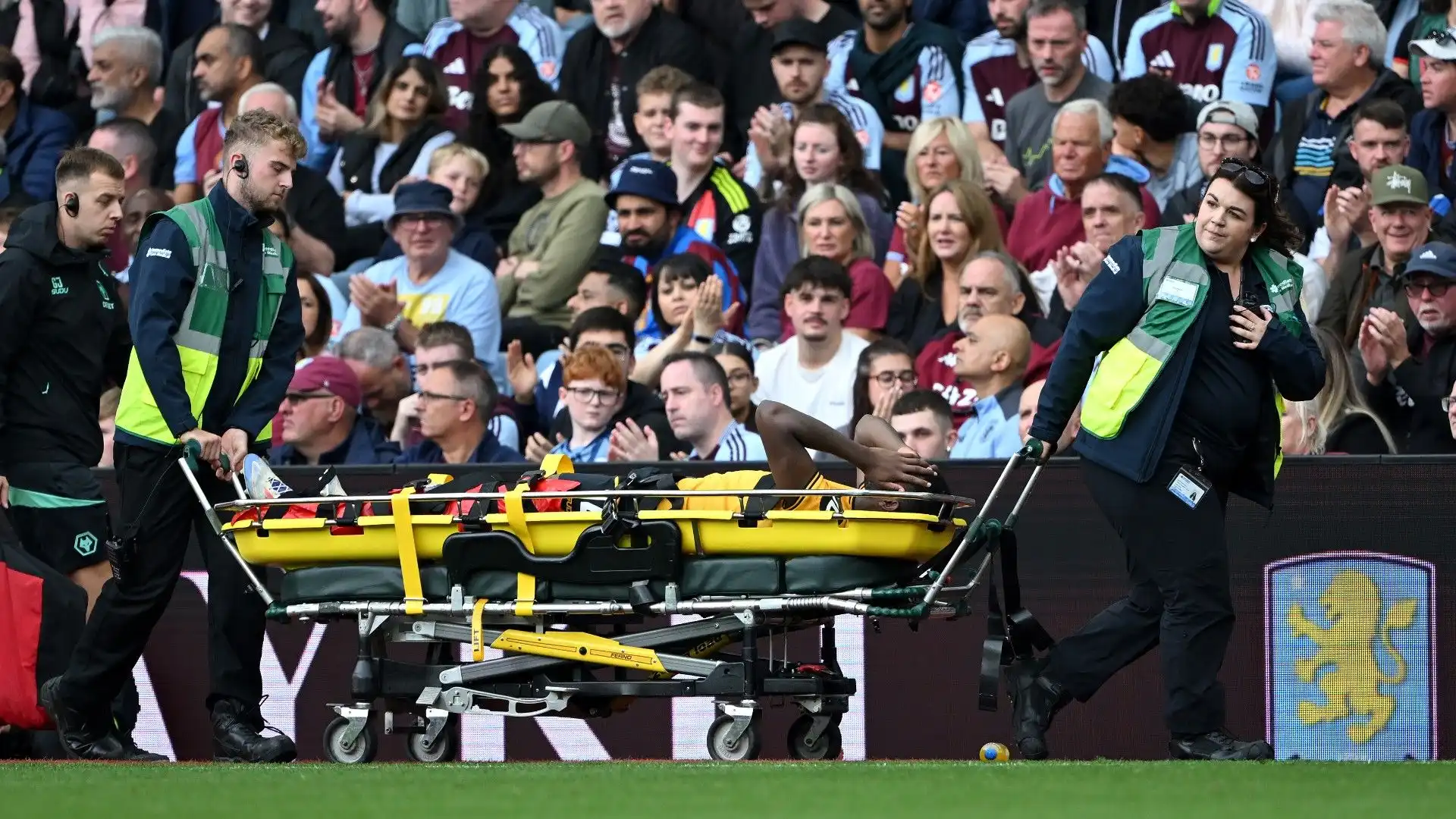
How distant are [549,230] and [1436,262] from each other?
5.56m

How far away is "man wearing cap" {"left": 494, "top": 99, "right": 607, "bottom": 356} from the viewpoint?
533 inches

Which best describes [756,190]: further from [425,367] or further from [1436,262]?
[1436,262]

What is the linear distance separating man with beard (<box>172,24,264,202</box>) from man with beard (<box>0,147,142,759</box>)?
6259 millimetres

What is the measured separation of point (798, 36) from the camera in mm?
13727

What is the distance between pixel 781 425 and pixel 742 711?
3.39 ft

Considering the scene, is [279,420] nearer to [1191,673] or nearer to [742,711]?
[742,711]

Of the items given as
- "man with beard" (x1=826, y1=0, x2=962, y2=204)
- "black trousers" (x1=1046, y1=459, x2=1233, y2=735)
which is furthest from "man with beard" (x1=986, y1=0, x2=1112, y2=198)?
"black trousers" (x1=1046, y1=459, x2=1233, y2=735)

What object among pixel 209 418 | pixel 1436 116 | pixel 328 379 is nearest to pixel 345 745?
pixel 209 418

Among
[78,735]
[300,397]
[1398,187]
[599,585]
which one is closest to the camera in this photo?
[599,585]

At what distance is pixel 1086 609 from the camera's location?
9.49 meters

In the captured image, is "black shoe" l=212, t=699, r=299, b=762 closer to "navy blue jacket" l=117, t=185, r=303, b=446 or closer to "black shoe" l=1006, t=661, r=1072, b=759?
"navy blue jacket" l=117, t=185, r=303, b=446

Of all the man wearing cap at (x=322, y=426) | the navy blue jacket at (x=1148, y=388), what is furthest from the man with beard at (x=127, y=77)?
the navy blue jacket at (x=1148, y=388)

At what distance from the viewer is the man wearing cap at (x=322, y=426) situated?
11.8 meters

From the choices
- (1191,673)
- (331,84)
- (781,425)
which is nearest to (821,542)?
(781,425)
